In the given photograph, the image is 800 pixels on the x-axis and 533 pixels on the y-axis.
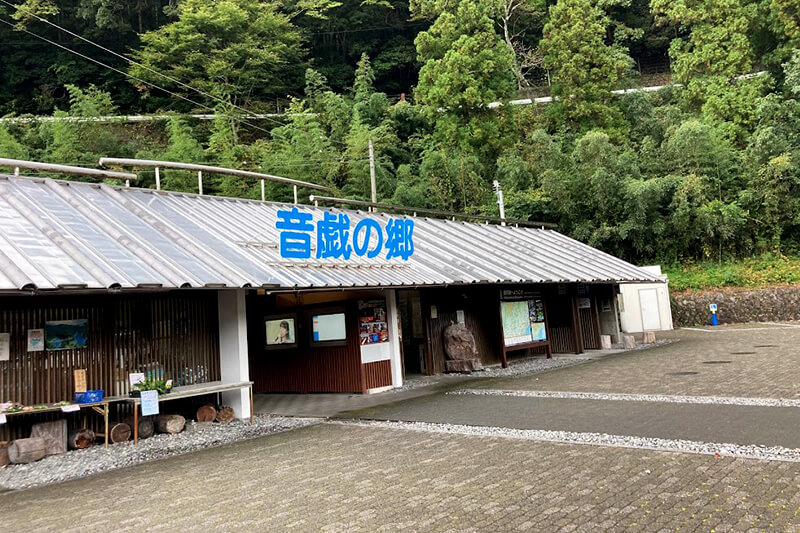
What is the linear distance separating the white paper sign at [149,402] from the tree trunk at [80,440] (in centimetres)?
96

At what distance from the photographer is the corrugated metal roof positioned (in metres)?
7.26

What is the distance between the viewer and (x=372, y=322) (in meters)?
11.2

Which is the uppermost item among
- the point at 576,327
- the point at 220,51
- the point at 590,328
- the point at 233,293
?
the point at 220,51

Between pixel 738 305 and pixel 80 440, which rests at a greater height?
pixel 738 305

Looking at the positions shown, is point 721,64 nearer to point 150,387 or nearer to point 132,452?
point 150,387

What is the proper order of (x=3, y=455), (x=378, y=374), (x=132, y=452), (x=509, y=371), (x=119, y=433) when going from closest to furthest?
(x=3, y=455) → (x=132, y=452) → (x=119, y=433) → (x=378, y=374) → (x=509, y=371)

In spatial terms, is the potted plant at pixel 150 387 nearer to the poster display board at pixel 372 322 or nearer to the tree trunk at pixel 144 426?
the tree trunk at pixel 144 426

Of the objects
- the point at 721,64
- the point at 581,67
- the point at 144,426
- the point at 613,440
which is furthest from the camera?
the point at 581,67

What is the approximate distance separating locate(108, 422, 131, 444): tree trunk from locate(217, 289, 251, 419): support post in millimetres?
1758

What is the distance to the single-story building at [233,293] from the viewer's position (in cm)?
748

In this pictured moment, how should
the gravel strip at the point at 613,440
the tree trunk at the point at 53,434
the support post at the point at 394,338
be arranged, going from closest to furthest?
the gravel strip at the point at 613,440 < the tree trunk at the point at 53,434 < the support post at the point at 394,338

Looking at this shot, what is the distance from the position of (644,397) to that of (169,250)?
776 cm

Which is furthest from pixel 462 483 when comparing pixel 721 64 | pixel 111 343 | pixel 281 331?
pixel 721 64

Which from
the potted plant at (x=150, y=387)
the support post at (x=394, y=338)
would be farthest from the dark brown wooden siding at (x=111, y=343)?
the support post at (x=394, y=338)
